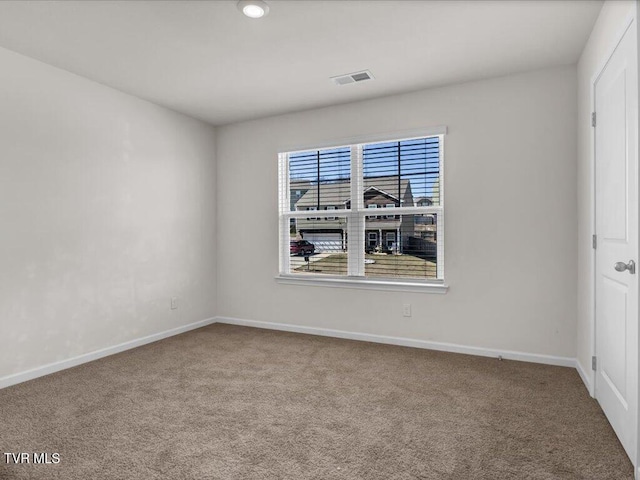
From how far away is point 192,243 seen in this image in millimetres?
4602

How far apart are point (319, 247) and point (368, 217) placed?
67cm

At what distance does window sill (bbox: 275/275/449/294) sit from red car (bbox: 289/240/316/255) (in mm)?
283

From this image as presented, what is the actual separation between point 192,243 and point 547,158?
12.1 ft

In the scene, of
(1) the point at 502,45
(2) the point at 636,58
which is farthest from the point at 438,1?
(2) the point at 636,58

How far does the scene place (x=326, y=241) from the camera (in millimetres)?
4359

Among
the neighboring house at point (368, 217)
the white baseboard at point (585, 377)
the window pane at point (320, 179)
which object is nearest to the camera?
the white baseboard at point (585, 377)

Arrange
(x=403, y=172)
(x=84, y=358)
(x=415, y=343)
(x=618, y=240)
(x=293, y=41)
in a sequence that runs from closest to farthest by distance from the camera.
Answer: (x=618, y=240), (x=293, y=41), (x=84, y=358), (x=415, y=343), (x=403, y=172)

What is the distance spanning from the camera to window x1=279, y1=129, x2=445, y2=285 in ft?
12.5

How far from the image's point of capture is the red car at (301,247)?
4.46 meters

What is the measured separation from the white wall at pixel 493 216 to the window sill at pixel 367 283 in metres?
0.07

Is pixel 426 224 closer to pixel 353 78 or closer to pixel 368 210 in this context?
pixel 368 210

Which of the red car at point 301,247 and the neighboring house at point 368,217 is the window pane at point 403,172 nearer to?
the neighboring house at point 368,217

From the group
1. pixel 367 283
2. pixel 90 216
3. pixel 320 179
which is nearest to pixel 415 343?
A: pixel 367 283

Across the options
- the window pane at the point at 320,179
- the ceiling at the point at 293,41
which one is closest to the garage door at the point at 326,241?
the window pane at the point at 320,179
